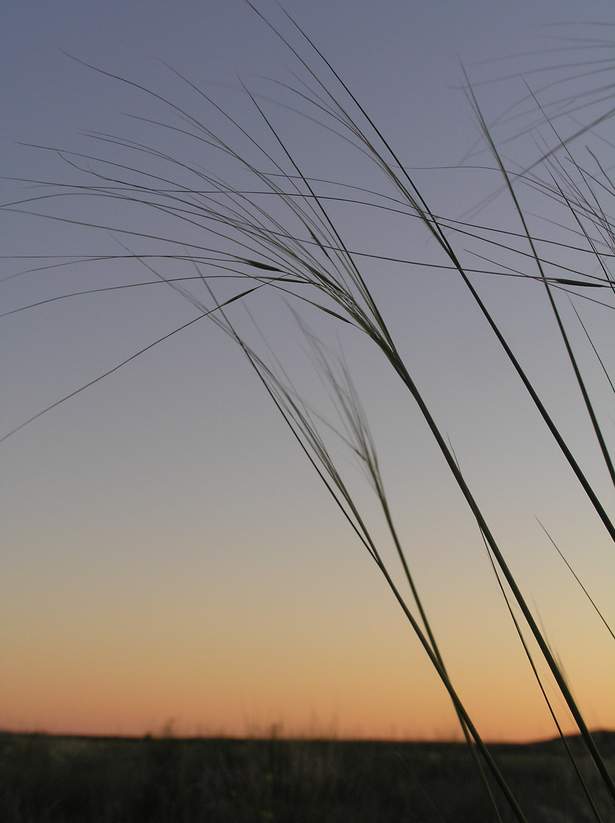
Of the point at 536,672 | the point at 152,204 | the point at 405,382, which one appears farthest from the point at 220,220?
the point at 536,672

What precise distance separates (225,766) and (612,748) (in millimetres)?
3013

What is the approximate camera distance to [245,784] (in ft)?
15.7

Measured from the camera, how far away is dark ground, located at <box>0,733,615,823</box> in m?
4.50

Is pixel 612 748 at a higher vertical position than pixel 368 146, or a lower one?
higher

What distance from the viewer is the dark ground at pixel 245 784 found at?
4500 mm

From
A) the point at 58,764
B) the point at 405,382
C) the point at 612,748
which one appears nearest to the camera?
the point at 405,382

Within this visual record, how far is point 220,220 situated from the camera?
66 cm

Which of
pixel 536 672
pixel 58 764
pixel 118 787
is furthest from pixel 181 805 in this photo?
pixel 536 672

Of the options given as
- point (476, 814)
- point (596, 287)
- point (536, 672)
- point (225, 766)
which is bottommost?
point (536, 672)

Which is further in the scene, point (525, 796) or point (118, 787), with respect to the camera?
point (525, 796)

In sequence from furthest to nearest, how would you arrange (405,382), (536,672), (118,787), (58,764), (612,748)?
(612,748), (58,764), (118,787), (536,672), (405,382)

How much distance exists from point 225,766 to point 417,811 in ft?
3.85

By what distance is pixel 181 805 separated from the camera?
4621 mm

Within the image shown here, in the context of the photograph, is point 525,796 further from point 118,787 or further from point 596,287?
point 596,287
